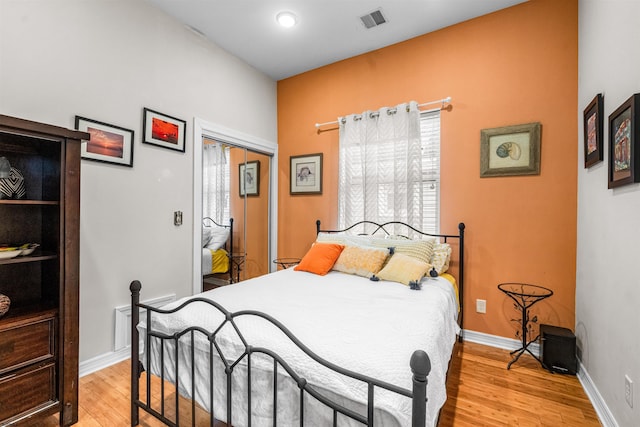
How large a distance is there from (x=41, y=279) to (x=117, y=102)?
4.53 ft

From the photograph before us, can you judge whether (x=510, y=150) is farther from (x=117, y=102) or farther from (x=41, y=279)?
(x=41, y=279)

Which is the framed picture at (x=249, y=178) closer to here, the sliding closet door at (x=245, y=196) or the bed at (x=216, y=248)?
the sliding closet door at (x=245, y=196)

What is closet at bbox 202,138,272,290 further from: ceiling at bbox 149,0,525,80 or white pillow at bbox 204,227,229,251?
ceiling at bbox 149,0,525,80

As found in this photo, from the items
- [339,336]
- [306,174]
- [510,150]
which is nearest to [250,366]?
[339,336]

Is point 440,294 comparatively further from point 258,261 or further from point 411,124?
point 258,261

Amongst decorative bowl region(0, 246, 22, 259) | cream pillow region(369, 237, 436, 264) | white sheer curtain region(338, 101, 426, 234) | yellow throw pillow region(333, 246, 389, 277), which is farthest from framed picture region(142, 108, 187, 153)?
cream pillow region(369, 237, 436, 264)

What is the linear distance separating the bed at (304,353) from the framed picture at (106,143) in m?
1.26

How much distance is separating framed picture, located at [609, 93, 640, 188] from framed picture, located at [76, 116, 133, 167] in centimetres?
317

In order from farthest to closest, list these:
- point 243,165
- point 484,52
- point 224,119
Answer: point 243,165
point 224,119
point 484,52

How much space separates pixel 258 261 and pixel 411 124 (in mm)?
2349

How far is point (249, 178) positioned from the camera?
141 inches

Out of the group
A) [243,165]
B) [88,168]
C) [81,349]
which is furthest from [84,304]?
[243,165]

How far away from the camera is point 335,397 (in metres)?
1.04

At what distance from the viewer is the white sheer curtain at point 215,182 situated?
3.05m
